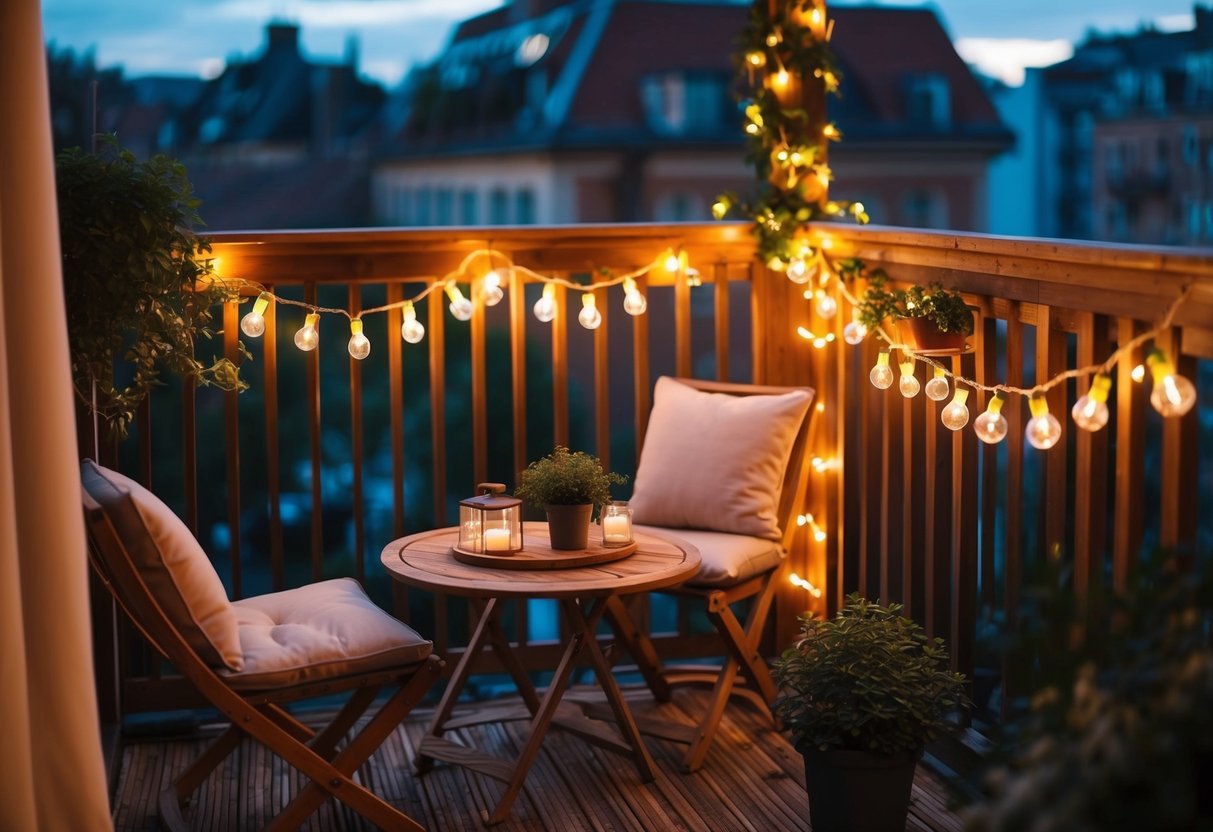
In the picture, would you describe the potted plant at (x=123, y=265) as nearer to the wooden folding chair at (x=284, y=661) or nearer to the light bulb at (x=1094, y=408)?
the wooden folding chair at (x=284, y=661)

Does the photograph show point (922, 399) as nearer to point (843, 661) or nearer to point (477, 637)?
point (843, 661)

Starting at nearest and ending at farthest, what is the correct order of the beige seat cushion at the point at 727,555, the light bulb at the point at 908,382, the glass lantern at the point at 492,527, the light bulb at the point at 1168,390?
the light bulb at the point at 1168,390 → the light bulb at the point at 908,382 → the glass lantern at the point at 492,527 → the beige seat cushion at the point at 727,555

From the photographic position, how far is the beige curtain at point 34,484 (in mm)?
2543

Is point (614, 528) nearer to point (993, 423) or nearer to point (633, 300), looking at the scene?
point (633, 300)

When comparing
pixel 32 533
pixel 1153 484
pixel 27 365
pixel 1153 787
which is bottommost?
pixel 1153 484

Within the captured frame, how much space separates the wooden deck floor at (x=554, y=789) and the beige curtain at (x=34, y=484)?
0.74m

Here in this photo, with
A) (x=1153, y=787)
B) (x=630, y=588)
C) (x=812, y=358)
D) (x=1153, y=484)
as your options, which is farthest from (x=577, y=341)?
(x=1153, y=787)

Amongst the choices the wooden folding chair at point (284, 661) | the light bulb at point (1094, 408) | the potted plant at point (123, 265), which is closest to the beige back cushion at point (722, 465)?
the wooden folding chair at point (284, 661)

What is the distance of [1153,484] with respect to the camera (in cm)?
826

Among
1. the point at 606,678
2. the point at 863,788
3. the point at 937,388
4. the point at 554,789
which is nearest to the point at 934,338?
the point at 937,388

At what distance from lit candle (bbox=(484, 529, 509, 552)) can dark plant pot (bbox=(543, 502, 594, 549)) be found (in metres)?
0.11

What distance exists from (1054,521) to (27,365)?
2.06m

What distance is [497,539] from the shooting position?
337 centimetres

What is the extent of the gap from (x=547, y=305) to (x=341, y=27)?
16938 millimetres
